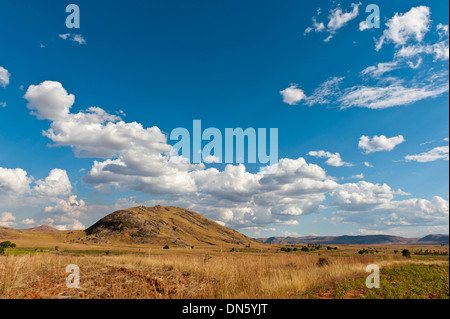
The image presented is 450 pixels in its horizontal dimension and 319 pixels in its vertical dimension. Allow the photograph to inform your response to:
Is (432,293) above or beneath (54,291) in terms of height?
beneath

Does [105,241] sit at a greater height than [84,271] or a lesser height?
lesser

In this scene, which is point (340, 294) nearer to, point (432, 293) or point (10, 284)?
point (432, 293)

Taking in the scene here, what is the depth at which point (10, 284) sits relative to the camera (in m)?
10.0

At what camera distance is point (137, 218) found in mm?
149125
